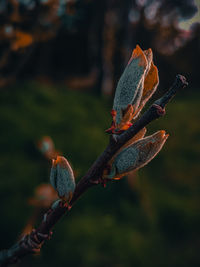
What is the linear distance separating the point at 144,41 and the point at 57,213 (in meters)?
9.93

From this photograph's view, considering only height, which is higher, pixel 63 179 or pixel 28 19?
pixel 28 19

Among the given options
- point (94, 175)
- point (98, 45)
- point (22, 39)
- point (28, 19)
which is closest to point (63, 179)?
point (94, 175)

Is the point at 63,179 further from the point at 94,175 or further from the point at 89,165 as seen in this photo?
the point at 89,165

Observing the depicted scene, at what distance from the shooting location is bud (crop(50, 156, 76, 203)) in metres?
0.51

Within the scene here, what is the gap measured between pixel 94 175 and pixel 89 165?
3735 millimetres

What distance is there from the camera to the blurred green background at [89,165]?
9.32 ft

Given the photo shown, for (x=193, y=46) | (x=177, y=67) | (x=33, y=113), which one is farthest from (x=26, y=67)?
(x=193, y=46)

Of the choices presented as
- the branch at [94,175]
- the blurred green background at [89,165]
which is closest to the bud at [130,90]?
the branch at [94,175]

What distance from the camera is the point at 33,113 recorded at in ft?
17.7

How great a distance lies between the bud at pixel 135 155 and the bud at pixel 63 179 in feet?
0.23

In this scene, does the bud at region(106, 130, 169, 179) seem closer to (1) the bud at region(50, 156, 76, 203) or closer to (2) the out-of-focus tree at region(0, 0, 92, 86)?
(1) the bud at region(50, 156, 76, 203)

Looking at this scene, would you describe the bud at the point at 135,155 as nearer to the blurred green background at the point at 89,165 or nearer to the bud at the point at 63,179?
the bud at the point at 63,179

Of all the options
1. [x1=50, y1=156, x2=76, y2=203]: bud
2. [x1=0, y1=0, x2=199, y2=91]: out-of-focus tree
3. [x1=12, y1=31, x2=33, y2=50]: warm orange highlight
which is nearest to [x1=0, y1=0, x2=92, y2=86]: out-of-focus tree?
[x1=12, y1=31, x2=33, y2=50]: warm orange highlight

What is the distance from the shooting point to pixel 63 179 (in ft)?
1.71
